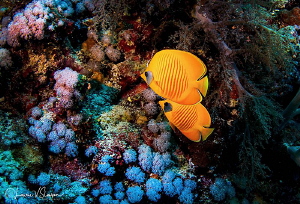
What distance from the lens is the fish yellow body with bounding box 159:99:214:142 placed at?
200 cm

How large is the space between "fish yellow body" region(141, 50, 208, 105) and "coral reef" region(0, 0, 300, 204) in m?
1.33

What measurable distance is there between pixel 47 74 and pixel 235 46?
113 inches

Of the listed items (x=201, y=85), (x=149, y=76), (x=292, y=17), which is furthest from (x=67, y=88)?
(x=292, y=17)

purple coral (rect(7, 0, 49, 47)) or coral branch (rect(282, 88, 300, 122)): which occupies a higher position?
purple coral (rect(7, 0, 49, 47))

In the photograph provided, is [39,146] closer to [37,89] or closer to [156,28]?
[37,89]

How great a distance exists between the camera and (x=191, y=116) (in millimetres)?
2033

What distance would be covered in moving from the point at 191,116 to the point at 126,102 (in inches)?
66.8

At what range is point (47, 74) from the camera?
306 cm

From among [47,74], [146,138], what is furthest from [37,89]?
[146,138]

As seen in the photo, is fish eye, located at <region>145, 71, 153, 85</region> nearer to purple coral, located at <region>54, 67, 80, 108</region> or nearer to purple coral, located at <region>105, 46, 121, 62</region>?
purple coral, located at <region>54, 67, 80, 108</region>
